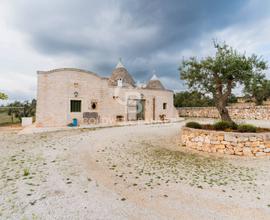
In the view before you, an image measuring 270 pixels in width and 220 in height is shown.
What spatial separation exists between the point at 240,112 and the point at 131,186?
74.1 feet

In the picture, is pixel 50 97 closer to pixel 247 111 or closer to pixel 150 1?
pixel 150 1

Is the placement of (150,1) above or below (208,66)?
above

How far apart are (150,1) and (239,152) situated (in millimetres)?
8765

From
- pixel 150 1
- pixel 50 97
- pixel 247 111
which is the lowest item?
pixel 247 111

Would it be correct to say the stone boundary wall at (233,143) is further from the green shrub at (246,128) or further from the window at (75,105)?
the window at (75,105)

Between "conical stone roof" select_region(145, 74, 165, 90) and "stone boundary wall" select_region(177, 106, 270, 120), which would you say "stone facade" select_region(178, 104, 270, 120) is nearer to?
"stone boundary wall" select_region(177, 106, 270, 120)

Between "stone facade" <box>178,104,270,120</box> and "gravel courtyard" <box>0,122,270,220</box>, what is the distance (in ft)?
56.2

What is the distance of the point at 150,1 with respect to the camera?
8602 mm

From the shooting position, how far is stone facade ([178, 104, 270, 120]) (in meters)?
18.5

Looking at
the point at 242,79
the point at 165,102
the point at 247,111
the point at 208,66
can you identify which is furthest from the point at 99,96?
the point at 247,111

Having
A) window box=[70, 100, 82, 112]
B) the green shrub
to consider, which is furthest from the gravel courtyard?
window box=[70, 100, 82, 112]

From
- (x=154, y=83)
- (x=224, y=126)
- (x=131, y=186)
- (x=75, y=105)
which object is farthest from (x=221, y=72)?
(x=154, y=83)

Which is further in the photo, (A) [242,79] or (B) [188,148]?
(A) [242,79]

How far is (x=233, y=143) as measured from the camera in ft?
19.6
